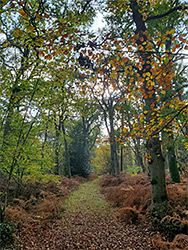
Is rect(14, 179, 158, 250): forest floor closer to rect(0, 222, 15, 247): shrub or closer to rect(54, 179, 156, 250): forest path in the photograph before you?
rect(54, 179, 156, 250): forest path

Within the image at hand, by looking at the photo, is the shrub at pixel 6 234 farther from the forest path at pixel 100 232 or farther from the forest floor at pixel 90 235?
the forest path at pixel 100 232

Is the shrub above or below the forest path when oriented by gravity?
above

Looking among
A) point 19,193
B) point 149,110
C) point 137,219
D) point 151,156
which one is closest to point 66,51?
point 149,110

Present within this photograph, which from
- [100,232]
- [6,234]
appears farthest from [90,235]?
[6,234]

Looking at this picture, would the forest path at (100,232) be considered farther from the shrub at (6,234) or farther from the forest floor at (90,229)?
the shrub at (6,234)

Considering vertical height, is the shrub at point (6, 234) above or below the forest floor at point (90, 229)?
above

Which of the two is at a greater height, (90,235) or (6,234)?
(6,234)

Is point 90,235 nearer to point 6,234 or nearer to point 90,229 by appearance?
point 90,229

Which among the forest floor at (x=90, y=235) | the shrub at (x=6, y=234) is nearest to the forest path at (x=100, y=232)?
the forest floor at (x=90, y=235)

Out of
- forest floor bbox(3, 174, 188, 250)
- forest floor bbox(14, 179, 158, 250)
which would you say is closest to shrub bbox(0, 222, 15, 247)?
forest floor bbox(3, 174, 188, 250)

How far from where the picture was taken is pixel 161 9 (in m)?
6.10

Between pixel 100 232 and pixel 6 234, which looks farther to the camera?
pixel 100 232

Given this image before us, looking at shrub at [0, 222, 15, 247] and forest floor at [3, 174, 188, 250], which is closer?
shrub at [0, 222, 15, 247]

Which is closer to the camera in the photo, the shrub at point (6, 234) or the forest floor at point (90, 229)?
the shrub at point (6, 234)
